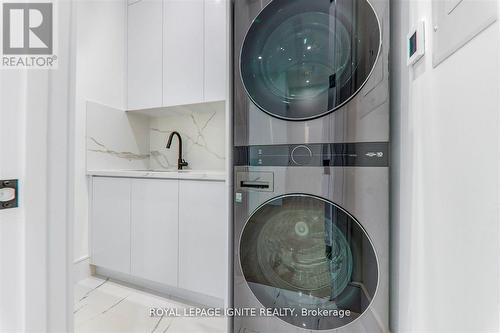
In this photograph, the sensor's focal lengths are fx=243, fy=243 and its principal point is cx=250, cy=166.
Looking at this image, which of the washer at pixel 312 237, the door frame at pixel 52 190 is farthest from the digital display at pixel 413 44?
the door frame at pixel 52 190

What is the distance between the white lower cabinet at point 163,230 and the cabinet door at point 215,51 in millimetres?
693

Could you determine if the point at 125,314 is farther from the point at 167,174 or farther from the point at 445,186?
the point at 445,186

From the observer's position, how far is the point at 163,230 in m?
1.54

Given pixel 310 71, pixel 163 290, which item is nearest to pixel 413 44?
pixel 310 71

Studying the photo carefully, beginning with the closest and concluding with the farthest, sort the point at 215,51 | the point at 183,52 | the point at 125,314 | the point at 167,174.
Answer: the point at 125,314 → the point at 167,174 → the point at 215,51 → the point at 183,52

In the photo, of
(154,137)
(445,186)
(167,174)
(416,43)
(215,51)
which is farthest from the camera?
(154,137)

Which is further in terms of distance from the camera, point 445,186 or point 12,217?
point 445,186

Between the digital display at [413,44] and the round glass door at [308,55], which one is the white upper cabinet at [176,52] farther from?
the digital display at [413,44]

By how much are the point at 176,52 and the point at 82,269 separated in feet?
5.73

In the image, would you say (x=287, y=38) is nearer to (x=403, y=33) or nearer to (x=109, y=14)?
(x=403, y=33)

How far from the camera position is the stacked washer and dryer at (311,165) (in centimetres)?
85

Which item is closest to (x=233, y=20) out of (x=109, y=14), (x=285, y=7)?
(x=285, y=7)

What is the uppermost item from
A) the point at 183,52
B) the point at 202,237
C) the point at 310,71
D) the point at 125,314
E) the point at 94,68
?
the point at 183,52

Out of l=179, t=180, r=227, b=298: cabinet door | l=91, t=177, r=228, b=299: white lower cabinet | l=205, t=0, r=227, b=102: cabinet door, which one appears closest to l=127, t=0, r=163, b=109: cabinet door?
l=205, t=0, r=227, b=102: cabinet door
